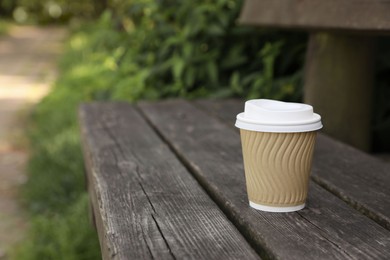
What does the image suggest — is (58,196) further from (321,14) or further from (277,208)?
(277,208)

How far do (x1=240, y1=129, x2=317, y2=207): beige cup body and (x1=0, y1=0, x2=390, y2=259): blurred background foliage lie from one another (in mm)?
1374

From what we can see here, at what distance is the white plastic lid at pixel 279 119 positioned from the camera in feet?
4.66

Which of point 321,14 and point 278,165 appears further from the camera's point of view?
point 321,14

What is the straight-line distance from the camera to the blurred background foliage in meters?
3.01

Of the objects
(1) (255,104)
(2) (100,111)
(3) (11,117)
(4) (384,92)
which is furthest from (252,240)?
(3) (11,117)

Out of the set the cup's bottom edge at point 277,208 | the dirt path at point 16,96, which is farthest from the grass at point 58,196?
the cup's bottom edge at point 277,208

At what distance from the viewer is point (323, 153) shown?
2.16 m

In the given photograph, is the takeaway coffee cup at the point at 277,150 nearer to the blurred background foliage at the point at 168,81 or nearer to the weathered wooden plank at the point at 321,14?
the weathered wooden plank at the point at 321,14

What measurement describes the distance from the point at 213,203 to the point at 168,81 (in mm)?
2778

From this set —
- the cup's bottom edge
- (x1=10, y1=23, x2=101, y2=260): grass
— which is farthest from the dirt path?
the cup's bottom edge

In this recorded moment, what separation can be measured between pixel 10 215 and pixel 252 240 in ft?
8.06

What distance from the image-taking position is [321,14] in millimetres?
2486

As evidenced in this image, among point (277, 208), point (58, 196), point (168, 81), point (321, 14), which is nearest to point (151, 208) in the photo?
point (277, 208)

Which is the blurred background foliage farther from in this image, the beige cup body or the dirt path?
the beige cup body
